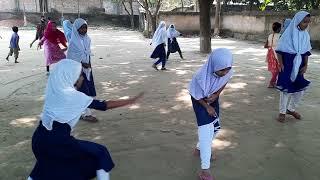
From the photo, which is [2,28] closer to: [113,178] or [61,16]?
[61,16]

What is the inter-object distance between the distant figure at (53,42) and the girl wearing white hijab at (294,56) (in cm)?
514

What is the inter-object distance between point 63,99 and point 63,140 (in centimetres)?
31

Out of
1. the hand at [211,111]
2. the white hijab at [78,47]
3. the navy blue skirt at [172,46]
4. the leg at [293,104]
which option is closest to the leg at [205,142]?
the hand at [211,111]

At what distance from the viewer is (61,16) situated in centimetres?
3641

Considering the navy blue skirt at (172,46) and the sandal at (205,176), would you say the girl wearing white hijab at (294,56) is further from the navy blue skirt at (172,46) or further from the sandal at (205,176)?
the navy blue skirt at (172,46)

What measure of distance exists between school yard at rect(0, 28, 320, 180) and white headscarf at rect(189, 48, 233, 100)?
924mm

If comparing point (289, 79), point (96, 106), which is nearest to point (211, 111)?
point (96, 106)

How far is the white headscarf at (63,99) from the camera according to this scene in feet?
9.91

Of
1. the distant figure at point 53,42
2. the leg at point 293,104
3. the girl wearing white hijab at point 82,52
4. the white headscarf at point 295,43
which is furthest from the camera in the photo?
the distant figure at point 53,42

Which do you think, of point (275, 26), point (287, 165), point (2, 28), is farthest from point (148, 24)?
point (287, 165)

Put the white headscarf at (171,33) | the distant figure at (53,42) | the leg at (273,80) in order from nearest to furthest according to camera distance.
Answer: the leg at (273,80)
the distant figure at (53,42)
the white headscarf at (171,33)

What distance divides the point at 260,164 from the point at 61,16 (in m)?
34.2

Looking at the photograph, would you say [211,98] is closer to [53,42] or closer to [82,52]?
[82,52]

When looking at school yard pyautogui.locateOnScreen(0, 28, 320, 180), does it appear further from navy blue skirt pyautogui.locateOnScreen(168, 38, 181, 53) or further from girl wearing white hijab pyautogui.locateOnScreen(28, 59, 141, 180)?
navy blue skirt pyautogui.locateOnScreen(168, 38, 181, 53)
